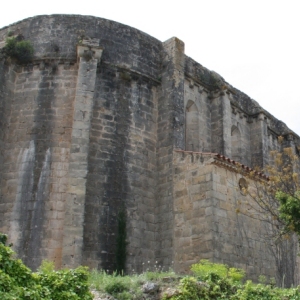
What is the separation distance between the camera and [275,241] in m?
15.9

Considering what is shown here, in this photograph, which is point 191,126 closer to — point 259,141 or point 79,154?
point 259,141

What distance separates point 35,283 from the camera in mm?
8750

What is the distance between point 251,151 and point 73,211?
10144 millimetres

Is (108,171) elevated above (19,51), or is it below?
below

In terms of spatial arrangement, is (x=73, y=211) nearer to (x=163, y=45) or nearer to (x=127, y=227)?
(x=127, y=227)

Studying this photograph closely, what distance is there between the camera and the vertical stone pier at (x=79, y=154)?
48.2 feet

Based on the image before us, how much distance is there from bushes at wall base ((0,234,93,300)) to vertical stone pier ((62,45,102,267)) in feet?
16.4

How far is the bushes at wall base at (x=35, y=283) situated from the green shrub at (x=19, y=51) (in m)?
9.83

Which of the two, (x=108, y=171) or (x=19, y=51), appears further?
(x=19, y=51)

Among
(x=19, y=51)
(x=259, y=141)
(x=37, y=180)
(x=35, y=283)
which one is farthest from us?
(x=259, y=141)

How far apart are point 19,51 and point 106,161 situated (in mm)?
4879

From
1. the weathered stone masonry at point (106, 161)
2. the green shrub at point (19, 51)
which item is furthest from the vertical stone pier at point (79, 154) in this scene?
the green shrub at point (19, 51)

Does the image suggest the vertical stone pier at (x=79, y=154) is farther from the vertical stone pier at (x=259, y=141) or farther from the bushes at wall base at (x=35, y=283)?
the vertical stone pier at (x=259, y=141)

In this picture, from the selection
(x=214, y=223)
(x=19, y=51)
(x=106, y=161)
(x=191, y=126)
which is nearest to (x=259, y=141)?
(x=191, y=126)
